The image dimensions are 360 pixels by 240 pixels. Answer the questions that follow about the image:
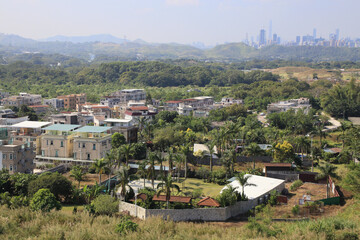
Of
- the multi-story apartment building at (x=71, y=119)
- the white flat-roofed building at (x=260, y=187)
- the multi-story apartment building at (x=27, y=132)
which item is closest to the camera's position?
the white flat-roofed building at (x=260, y=187)

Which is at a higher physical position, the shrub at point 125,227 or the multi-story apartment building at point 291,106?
the multi-story apartment building at point 291,106

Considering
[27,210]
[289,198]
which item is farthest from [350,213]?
[27,210]

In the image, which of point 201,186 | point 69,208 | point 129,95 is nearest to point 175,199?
point 201,186

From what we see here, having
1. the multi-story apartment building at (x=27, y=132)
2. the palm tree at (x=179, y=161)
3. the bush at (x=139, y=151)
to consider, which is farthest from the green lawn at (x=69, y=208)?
the multi-story apartment building at (x=27, y=132)

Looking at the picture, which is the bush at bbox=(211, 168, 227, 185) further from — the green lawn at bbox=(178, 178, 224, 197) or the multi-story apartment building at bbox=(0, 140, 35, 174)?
the multi-story apartment building at bbox=(0, 140, 35, 174)

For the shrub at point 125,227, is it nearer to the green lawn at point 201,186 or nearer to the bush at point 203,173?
the green lawn at point 201,186

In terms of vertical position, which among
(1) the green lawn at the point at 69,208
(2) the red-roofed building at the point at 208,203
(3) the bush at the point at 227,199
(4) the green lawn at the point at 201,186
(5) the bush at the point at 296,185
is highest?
(3) the bush at the point at 227,199

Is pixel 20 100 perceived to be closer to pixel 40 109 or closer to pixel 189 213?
pixel 40 109

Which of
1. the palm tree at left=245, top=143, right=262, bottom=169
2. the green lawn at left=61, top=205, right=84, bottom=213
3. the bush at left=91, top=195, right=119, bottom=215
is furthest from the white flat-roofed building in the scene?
the green lawn at left=61, top=205, right=84, bottom=213
